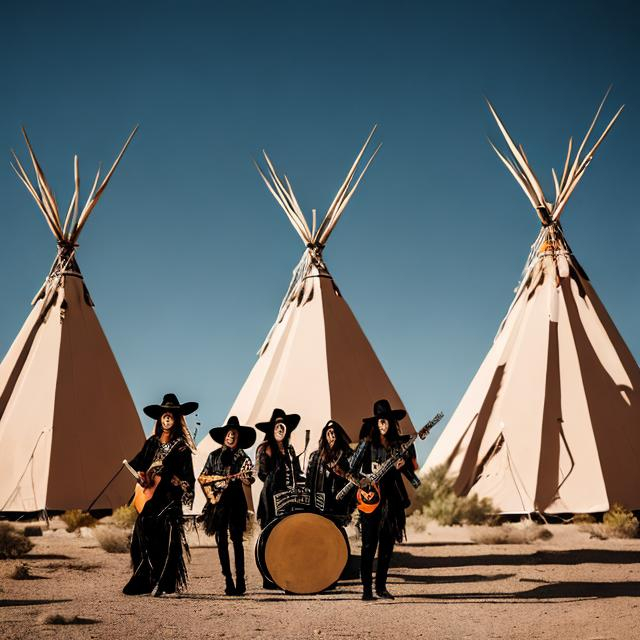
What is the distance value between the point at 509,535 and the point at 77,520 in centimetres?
657

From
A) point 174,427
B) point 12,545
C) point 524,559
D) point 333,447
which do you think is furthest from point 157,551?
point 524,559

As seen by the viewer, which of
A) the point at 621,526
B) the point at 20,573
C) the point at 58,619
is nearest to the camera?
the point at 58,619

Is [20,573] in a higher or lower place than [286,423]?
lower

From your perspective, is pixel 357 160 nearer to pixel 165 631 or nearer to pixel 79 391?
pixel 79 391

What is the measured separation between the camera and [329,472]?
7602mm

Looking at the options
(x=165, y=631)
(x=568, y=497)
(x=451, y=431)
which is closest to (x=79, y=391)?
(x=451, y=431)

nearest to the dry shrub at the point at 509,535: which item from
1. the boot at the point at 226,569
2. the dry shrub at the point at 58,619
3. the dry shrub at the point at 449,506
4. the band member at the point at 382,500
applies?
the dry shrub at the point at 449,506

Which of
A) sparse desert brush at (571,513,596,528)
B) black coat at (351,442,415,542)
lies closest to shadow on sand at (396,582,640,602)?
black coat at (351,442,415,542)

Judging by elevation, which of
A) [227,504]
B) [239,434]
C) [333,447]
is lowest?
→ [227,504]

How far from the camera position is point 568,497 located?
1323 cm

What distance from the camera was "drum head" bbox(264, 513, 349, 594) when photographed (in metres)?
7.02

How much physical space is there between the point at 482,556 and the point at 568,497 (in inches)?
137

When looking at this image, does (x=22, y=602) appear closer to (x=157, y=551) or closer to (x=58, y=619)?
(x=157, y=551)

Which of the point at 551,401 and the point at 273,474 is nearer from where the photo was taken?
the point at 273,474
